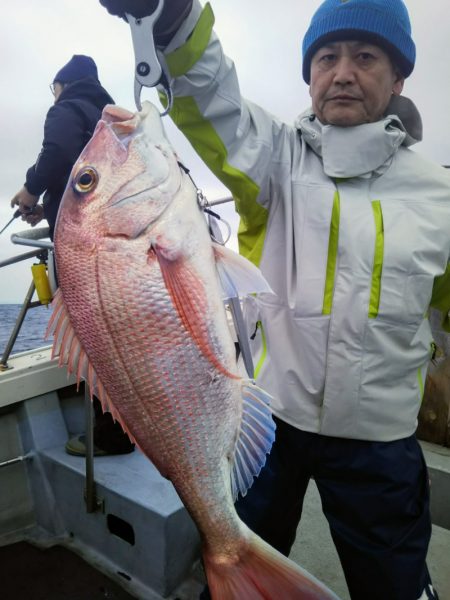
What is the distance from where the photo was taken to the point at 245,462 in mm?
1220

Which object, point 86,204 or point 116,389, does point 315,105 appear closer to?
point 86,204

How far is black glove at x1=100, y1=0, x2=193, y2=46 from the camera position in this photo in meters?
1.10

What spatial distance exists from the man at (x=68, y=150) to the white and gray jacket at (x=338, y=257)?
1.52m

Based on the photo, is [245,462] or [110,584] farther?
[110,584]

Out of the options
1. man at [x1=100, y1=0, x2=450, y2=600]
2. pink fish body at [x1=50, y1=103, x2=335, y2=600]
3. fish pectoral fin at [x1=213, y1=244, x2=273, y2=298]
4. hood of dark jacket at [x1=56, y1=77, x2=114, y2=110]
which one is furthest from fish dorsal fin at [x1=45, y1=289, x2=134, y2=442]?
hood of dark jacket at [x1=56, y1=77, x2=114, y2=110]

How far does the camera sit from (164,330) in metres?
1.12

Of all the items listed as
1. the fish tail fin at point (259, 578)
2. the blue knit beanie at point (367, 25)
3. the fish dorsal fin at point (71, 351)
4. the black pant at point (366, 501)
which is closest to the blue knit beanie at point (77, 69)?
the blue knit beanie at point (367, 25)

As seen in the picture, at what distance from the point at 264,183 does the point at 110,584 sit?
236 cm

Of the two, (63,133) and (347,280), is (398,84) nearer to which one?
(347,280)

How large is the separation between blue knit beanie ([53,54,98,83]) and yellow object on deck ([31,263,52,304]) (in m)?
1.42

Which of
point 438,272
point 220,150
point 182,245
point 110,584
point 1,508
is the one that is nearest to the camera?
point 182,245

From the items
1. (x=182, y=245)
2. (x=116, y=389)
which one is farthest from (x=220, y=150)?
(x=116, y=389)

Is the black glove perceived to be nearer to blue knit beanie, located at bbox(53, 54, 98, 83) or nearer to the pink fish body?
the pink fish body

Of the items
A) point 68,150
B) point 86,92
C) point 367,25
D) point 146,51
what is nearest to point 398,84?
point 367,25
